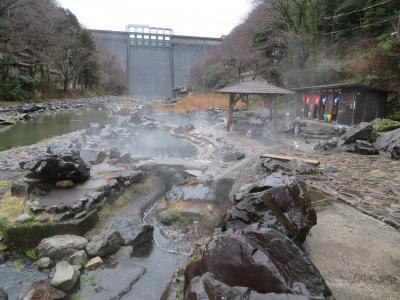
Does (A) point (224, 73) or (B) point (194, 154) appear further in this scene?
(A) point (224, 73)

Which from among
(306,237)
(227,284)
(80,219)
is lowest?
(80,219)

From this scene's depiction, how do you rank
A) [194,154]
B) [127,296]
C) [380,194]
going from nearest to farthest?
[127,296], [380,194], [194,154]

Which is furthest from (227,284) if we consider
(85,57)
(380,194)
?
(85,57)

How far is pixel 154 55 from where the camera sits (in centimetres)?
6519

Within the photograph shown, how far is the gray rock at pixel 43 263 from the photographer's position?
4.11 metres

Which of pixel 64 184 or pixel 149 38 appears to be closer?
pixel 64 184

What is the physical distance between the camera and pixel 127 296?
3.65m

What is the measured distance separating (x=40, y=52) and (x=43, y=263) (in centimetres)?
2995

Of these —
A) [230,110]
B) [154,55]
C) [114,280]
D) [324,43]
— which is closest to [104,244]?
[114,280]

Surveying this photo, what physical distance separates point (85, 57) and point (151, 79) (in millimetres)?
24135

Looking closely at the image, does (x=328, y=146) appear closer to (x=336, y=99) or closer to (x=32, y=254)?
(x=336, y=99)

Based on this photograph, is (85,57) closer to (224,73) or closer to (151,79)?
(224,73)

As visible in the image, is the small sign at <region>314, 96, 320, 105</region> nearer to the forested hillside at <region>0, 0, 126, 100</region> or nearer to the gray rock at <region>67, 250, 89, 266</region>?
the gray rock at <region>67, 250, 89, 266</region>

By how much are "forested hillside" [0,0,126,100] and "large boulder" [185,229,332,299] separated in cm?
2627
